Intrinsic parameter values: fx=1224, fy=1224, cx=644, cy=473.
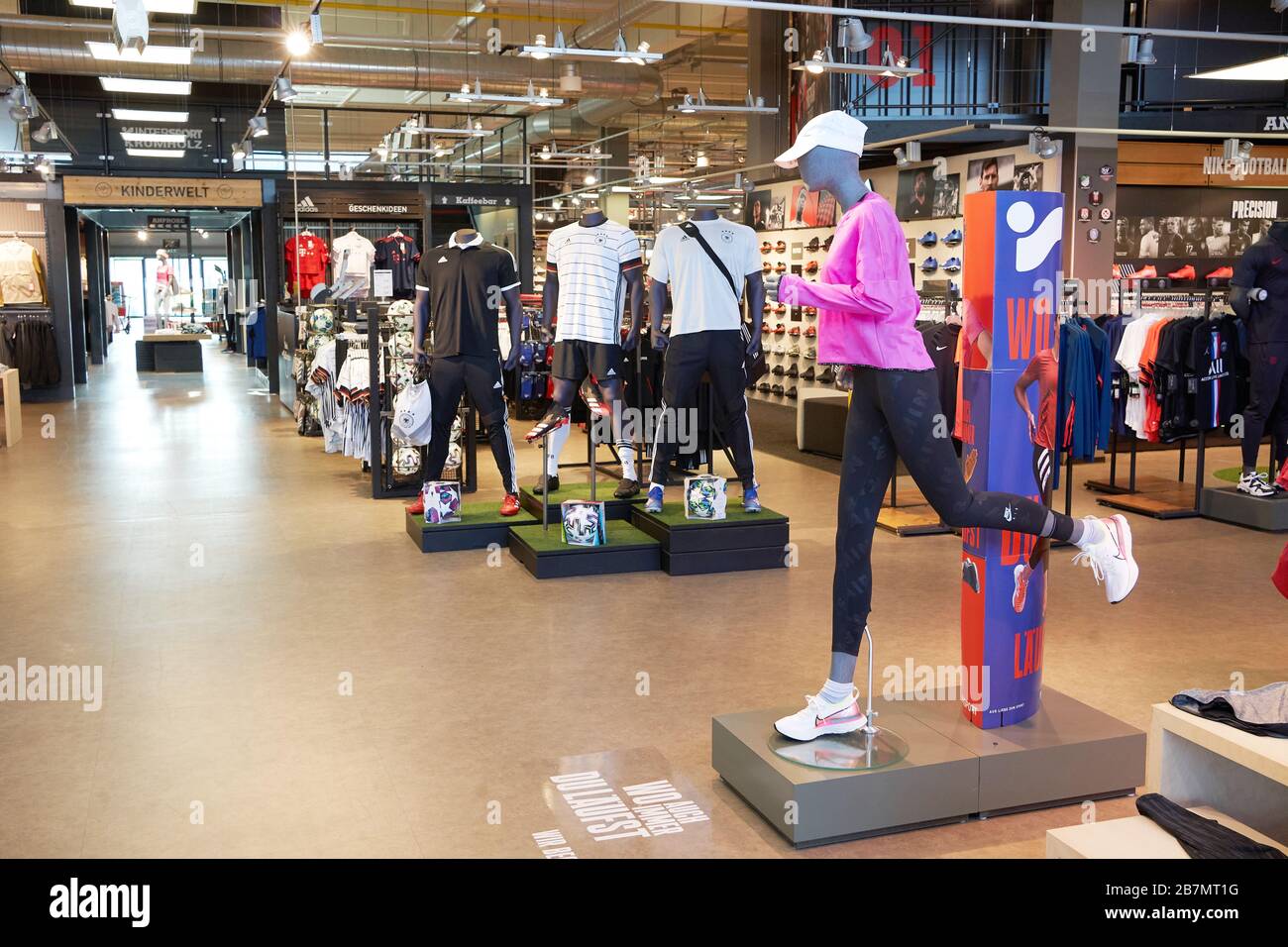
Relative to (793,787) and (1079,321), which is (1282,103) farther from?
(793,787)

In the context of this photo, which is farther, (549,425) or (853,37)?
(853,37)

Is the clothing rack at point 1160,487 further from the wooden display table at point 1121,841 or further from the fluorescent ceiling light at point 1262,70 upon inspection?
the wooden display table at point 1121,841

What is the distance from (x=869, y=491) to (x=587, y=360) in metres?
3.71

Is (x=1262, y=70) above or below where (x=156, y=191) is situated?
above

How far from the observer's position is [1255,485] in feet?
23.4

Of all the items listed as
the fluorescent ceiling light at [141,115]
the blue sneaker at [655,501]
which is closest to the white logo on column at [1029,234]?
the blue sneaker at [655,501]

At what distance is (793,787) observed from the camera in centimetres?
293

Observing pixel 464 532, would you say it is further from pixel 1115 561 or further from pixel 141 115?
pixel 141 115

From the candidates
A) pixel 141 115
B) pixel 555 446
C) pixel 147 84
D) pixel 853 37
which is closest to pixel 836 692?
pixel 555 446

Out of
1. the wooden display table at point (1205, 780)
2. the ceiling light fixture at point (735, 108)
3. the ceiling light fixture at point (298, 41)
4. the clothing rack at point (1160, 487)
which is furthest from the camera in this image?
the ceiling light fixture at point (735, 108)

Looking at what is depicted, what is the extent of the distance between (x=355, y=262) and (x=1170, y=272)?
849 cm

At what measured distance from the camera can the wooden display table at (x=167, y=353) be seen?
1939cm

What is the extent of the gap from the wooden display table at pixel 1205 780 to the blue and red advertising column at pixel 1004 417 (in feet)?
2.32
